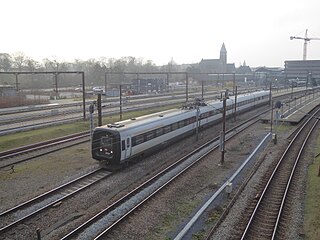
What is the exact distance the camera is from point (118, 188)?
63.1 ft

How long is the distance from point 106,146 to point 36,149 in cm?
886

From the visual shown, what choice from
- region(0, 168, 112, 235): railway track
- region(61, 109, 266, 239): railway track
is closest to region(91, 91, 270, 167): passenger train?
region(0, 168, 112, 235): railway track

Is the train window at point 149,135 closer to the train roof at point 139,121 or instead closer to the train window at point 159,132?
the train roof at point 139,121

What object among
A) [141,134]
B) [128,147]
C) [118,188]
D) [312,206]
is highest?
[141,134]

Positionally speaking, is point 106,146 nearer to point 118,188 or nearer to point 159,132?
point 118,188

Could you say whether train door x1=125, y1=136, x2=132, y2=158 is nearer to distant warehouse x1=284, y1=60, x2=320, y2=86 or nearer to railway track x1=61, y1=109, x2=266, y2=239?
railway track x1=61, y1=109, x2=266, y2=239

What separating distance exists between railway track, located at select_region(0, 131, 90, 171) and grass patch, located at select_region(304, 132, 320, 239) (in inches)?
723

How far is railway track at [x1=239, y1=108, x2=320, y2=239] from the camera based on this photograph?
14.2 meters

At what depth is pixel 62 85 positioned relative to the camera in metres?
86.1

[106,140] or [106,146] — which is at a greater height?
[106,140]

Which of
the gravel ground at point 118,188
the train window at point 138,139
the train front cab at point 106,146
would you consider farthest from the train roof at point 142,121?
the gravel ground at point 118,188

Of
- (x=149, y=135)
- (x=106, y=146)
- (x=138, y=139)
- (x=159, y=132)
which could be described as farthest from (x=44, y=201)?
(x=159, y=132)

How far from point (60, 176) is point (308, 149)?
2157cm

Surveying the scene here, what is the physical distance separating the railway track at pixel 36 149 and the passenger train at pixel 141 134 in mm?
6327
